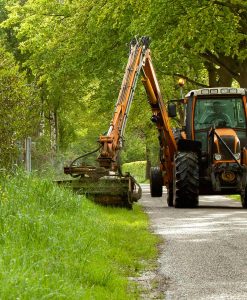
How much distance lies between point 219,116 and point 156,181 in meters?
5.26

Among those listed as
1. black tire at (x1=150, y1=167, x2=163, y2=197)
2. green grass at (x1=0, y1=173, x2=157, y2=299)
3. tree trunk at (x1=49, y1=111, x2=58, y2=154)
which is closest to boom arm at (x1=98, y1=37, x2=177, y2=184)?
black tire at (x1=150, y1=167, x2=163, y2=197)

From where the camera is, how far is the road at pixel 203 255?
7840 millimetres

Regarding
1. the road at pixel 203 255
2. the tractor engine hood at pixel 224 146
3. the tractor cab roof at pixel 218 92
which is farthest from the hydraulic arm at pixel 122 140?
the tractor engine hood at pixel 224 146

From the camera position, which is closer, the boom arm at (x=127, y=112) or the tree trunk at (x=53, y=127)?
the boom arm at (x=127, y=112)

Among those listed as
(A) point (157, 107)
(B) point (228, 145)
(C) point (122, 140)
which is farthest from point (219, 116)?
(C) point (122, 140)

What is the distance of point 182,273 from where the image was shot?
29.0 feet

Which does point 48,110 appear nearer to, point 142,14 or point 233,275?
point 142,14

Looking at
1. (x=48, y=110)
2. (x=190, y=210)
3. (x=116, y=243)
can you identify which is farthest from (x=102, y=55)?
(x=116, y=243)

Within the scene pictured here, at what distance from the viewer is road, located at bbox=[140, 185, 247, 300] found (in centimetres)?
784

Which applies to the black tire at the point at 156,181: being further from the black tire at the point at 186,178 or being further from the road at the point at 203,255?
the road at the point at 203,255

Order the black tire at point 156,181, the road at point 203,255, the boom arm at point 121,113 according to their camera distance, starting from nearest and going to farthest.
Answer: the road at point 203,255
the boom arm at point 121,113
the black tire at point 156,181

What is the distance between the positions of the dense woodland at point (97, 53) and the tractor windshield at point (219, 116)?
4.10 m

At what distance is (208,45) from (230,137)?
21.6 feet

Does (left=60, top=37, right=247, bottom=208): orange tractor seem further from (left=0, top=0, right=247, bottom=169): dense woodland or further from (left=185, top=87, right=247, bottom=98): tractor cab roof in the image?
(left=0, top=0, right=247, bottom=169): dense woodland
